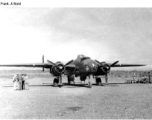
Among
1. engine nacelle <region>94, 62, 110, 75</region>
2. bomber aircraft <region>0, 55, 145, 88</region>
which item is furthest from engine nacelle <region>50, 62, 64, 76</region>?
engine nacelle <region>94, 62, 110, 75</region>

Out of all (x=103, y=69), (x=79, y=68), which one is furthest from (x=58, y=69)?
(x=103, y=69)

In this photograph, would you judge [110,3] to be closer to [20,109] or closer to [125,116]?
[125,116]

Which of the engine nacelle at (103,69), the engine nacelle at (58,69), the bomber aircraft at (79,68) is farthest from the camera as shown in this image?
the engine nacelle at (103,69)

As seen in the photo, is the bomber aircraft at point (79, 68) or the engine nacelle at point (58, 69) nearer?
the bomber aircraft at point (79, 68)

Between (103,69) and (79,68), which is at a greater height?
(79,68)

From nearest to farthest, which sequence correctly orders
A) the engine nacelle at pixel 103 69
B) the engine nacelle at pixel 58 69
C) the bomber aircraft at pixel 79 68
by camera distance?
the bomber aircraft at pixel 79 68 < the engine nacelle at pixel 58 69 < the engine nacelle at pixel 103 69

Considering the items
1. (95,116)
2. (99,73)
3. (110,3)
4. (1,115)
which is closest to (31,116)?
(1,115)

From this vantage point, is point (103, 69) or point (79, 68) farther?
point (103, 69)

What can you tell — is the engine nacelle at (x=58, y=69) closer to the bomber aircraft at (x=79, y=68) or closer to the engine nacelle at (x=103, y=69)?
the bomber aircraft at (x=79, y=68)

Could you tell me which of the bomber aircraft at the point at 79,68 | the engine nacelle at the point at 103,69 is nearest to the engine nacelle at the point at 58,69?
the bomber aircraft at the point at 79,68

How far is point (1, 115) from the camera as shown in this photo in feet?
28.2

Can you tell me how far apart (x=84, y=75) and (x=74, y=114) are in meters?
14.7

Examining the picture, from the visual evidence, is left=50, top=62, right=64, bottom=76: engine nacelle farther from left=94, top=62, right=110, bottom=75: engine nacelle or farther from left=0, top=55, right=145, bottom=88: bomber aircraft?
left=94, top=62, right=110, bottom=75: engine nacelle

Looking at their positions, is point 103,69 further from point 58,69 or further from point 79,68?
point 58,69
